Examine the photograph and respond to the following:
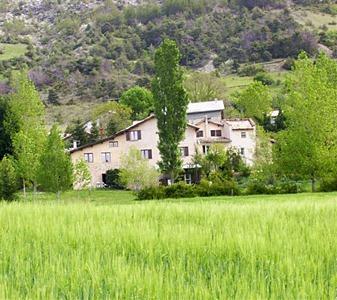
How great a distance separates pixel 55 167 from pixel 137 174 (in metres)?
10.2

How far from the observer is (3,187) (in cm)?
4006

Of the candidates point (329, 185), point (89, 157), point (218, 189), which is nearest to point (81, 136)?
point (89, 157)

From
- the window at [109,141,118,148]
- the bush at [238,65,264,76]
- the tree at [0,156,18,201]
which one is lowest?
the tree at [0,156,18,201]

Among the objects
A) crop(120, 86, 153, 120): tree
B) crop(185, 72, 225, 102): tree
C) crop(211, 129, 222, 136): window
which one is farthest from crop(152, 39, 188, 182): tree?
crop(185, 72, 225, 102): tree

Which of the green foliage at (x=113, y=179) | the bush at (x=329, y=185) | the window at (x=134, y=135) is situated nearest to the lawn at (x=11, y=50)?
the window at (x=134, y=135)

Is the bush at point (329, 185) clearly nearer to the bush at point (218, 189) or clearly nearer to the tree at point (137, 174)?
the bush at point (218, 189)

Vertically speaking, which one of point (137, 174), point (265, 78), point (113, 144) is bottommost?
point (137, 174)

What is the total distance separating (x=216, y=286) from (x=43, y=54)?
17663 cm

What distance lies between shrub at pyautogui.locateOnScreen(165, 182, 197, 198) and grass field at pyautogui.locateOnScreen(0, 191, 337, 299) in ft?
109

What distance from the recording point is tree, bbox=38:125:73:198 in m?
40.5

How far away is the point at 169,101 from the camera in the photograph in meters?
50.9

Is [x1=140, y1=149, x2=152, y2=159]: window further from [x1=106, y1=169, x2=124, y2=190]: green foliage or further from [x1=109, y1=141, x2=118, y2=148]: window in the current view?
[x1=106, y1=169, x2=124, y2=190]: green foliage

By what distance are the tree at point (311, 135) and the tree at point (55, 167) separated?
45.1 ft

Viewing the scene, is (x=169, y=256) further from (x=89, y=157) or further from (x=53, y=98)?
(x=53, y=98)
